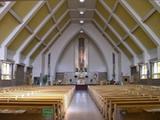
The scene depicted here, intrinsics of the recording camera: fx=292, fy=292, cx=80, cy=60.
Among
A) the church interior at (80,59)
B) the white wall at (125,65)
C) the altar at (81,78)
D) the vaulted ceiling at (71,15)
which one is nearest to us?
the church interior at (80,59)

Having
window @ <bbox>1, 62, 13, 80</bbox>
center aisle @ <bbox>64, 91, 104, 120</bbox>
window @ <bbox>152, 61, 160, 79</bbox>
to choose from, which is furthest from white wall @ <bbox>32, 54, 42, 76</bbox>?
center aisle @ <bbox>64, 91, 104, 120</bbox>

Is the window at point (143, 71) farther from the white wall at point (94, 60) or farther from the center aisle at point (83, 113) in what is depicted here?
the center aisle at point (83, 113)

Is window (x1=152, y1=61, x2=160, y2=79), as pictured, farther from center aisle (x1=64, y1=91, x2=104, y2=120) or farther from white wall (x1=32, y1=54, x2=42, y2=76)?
white wall (x1=32, y1=54, x2=42, y2=76)

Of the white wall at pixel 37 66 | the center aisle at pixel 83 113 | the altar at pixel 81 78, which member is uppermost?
the white wall at pixel 37 66

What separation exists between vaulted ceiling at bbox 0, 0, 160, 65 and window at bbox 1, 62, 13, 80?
0.49 metres

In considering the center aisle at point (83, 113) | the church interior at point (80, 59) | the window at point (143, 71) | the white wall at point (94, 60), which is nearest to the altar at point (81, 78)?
the church interior at point (80, 59)

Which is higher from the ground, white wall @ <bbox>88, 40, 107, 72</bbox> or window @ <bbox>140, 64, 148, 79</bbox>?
white wall @ <bbox>88, 40, 107, 72</bbox>

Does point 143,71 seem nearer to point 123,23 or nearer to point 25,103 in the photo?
point 123,23

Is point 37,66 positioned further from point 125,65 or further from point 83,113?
point 83,113

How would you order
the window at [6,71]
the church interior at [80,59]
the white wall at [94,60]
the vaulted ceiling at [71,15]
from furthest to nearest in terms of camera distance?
the white wall at [94,60] → the window at [6,71] → the vaulted ceiling at [71,15] → the church interior at [80,59]

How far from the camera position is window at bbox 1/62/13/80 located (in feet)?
52.6

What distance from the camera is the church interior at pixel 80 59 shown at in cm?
562

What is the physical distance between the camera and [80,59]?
2758 centimetres

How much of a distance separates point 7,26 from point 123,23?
6.97m
